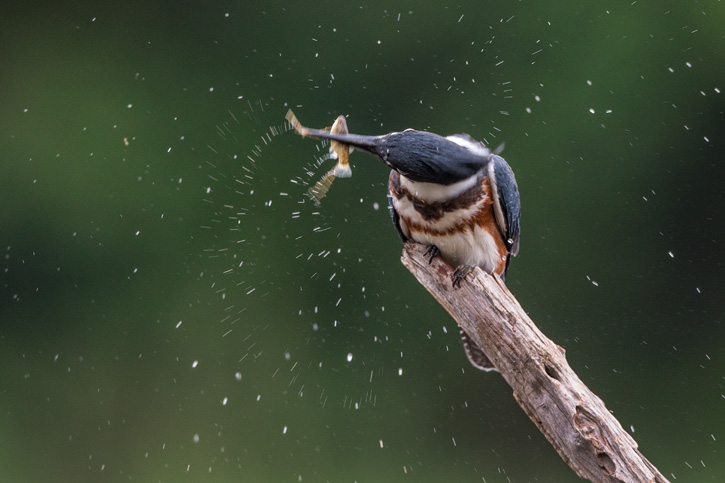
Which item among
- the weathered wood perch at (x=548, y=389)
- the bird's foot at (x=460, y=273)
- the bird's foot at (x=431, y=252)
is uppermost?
the bird's foot at (x=460, y=273)

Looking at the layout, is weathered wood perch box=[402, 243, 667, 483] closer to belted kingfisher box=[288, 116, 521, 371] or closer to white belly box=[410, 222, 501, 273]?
belted kingfisher box=[288, 116, 521, 371]

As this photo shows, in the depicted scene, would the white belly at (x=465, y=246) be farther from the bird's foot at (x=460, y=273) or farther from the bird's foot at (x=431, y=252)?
the bird's foot at (x=460, y=273)

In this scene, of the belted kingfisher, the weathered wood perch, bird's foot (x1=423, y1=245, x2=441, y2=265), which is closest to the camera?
the weathered wood perch

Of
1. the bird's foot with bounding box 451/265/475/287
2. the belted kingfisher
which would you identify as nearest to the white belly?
the belted kingfisher

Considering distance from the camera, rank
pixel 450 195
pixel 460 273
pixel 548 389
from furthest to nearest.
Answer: pixel 450 195, pixel 460 273, pixel 548 389

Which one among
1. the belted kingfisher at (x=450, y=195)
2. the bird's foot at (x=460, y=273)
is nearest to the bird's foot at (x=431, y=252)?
the belted kingfisher at (x=450, y=195)

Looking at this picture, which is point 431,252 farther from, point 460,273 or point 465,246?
point 460,273

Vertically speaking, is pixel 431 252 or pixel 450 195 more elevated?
pixel 450 195

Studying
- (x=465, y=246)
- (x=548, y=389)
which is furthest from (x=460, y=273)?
(x=548, y=389)
